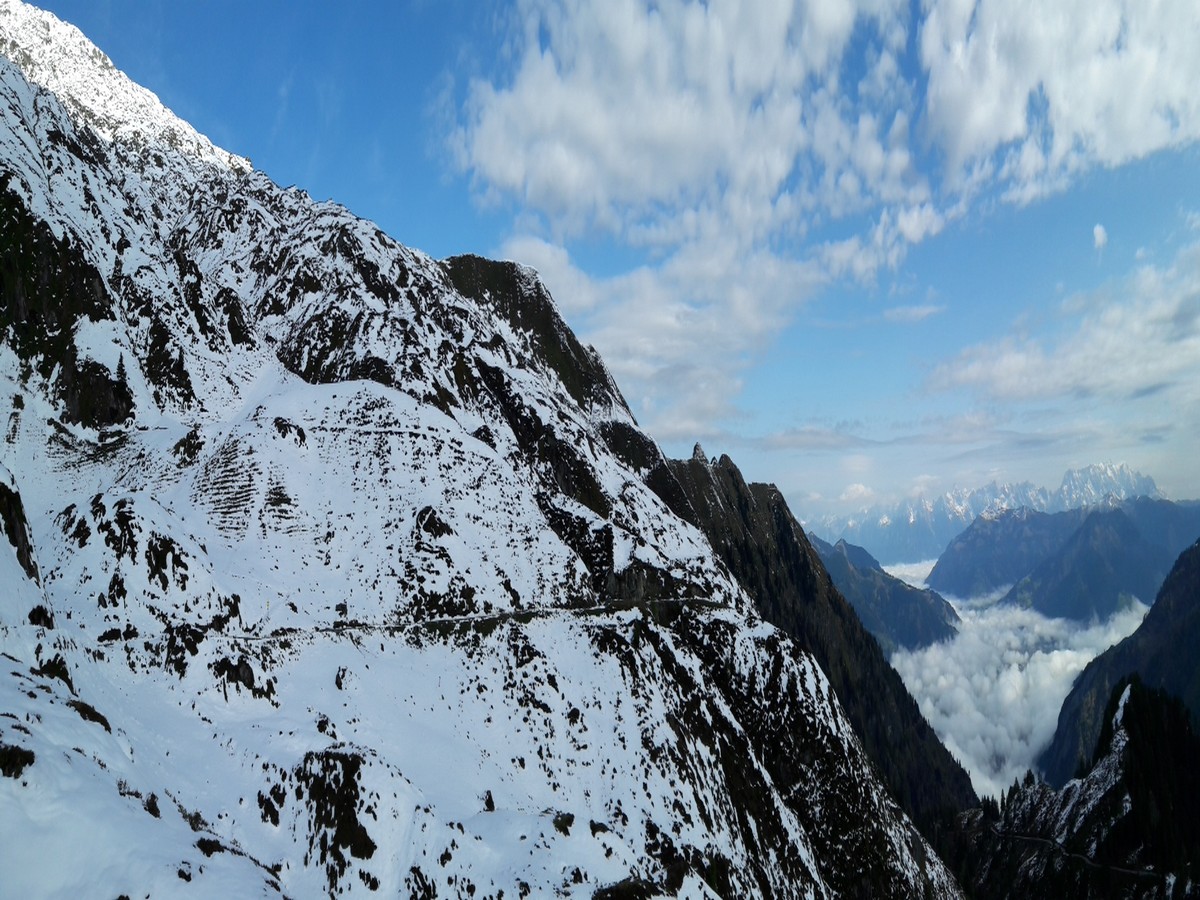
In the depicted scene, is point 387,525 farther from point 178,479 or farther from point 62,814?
point 62,814

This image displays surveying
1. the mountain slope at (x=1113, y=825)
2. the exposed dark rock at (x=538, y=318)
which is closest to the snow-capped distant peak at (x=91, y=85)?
the exposed dark rock at (x=538, y=318)

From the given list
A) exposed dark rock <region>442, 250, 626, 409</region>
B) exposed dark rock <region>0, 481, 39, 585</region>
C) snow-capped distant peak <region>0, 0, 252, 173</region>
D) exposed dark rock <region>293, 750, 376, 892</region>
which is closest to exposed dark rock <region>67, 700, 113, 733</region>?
exposed dark rock <region>293, 750, 376, 892</region>

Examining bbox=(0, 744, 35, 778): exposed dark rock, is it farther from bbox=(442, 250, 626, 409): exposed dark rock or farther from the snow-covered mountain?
bbox=(442, 250, 626, 409): exposed dark rock

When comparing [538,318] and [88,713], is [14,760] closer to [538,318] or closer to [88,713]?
[88,713]

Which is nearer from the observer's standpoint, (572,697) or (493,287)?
(572,697)

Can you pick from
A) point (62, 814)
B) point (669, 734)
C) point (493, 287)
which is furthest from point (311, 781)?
point (493, 287)

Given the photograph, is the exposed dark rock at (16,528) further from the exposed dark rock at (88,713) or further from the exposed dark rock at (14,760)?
the exposed dark rock at (14,760)
